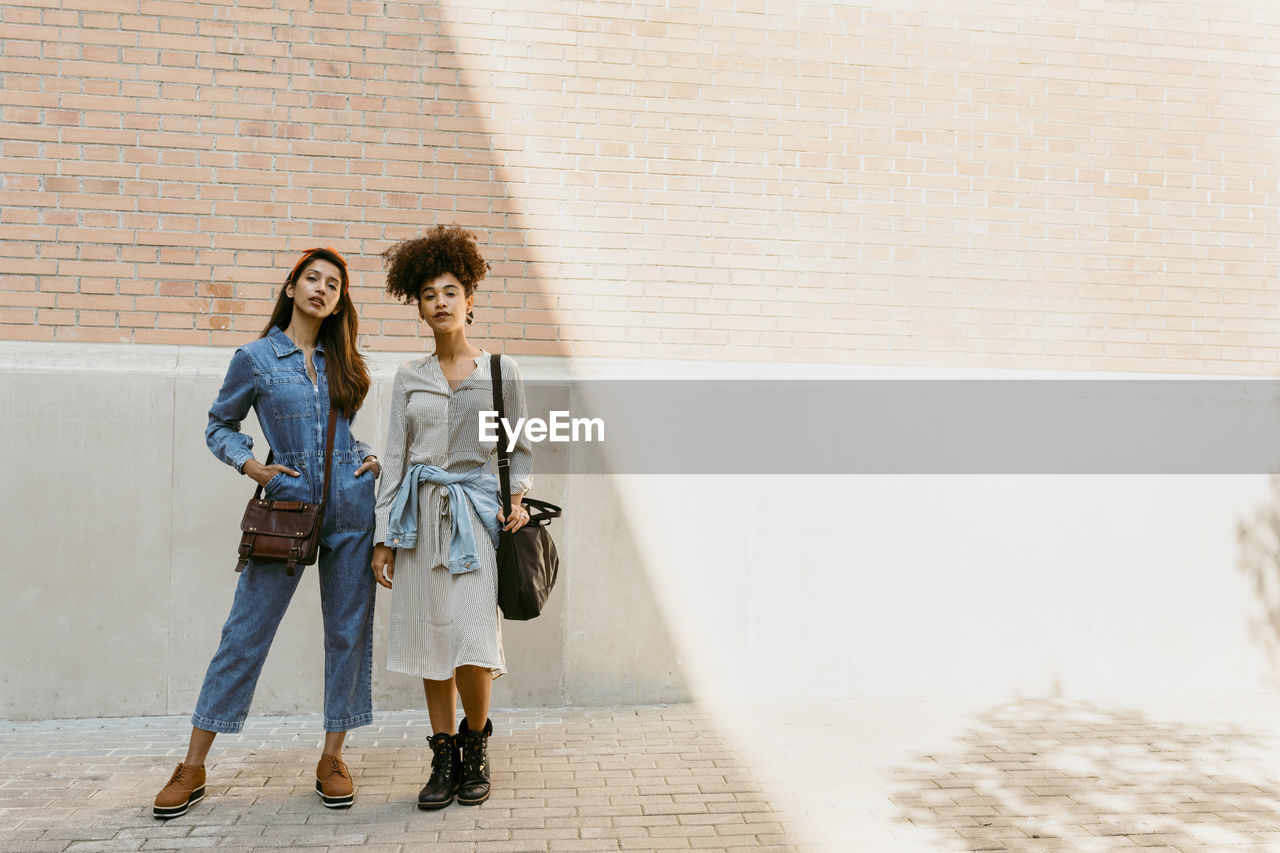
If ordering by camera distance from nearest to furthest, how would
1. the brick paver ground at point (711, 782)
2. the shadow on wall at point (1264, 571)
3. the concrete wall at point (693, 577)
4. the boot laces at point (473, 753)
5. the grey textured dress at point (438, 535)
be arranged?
the brick paver ground at point (711, 782) → the grey textured dress at point (438, 535) → the boot laces at point (473, 753) → the concrete wall at point (693, 577) → the shadow on wall at point (1264, 571)

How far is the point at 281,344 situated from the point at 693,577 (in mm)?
2547

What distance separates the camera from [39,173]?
484 cm

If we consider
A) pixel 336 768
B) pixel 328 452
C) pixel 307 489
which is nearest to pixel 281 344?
pixel 328 452

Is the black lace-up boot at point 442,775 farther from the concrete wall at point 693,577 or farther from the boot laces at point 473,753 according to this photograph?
the concrete wall at point 693,577

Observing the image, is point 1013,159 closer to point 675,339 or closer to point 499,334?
point 675,339

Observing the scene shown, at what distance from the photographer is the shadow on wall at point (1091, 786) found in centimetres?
358

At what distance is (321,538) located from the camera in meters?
3.78

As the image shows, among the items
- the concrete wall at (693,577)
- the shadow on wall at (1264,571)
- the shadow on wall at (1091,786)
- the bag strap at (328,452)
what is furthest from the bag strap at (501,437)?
the shadow on wall at (1264,571)

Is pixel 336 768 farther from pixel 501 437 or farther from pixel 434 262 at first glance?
pixel 434 262

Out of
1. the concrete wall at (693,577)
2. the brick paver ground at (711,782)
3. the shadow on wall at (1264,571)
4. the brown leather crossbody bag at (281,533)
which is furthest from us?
the shadow on wall at (1264,571)

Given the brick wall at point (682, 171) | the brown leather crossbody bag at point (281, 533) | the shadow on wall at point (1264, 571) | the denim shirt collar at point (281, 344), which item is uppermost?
the brick wall at point (682, 171)

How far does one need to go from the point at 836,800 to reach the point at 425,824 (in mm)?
1606

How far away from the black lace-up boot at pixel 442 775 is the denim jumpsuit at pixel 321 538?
12.9 inches

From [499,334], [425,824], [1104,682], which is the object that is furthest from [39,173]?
[1104,682]
